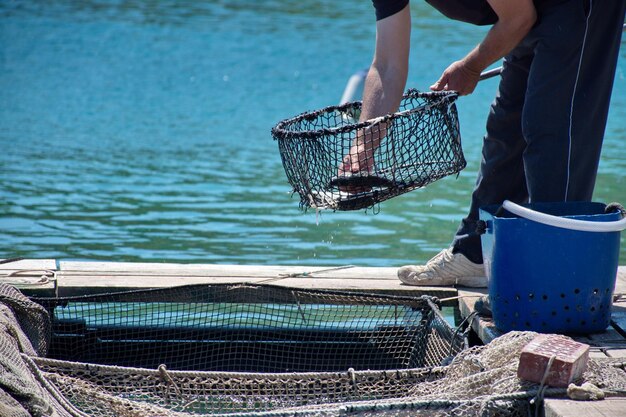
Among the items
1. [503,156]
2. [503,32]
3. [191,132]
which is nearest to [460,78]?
[503,32]

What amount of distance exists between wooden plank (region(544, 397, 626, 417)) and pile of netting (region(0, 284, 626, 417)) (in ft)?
0.20

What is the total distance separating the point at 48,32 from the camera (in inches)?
983

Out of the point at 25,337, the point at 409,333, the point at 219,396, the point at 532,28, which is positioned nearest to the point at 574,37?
the point at 532,28

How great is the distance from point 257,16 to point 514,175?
80.4 feet

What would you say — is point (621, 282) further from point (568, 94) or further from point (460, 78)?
point (460, 78)

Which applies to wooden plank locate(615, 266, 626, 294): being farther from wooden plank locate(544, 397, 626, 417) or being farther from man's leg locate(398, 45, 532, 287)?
wooden plank locate(544, 397, 626, 417)

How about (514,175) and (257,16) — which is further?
(257,16)

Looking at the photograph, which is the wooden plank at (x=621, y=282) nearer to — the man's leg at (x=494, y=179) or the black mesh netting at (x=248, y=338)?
the man's leg at (x=494, y=179)

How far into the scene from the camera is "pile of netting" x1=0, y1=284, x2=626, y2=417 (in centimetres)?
303

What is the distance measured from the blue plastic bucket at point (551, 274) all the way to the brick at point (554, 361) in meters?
0.48

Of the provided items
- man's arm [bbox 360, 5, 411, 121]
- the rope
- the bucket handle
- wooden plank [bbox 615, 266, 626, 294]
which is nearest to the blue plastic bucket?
the bucket handle

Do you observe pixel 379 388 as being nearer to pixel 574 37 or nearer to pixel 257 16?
pixel 574 37

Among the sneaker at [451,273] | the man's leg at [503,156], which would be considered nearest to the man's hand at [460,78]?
the man's leg at [503,156]

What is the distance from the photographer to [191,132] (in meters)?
13.9
